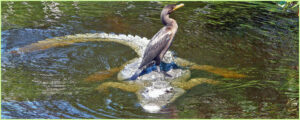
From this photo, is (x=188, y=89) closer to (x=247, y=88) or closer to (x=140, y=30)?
(x=247, y=88)

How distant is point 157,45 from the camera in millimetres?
7398

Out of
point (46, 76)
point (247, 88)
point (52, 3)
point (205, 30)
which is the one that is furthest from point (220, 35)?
point (52, 3)

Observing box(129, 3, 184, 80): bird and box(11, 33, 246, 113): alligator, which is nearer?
box(11, 33, 246, 113): alligator

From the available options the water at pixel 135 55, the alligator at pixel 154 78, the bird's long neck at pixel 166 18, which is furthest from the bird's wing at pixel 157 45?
the water at pixel 135 55

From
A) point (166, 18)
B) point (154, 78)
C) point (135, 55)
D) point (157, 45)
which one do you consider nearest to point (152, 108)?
point (154, 78)

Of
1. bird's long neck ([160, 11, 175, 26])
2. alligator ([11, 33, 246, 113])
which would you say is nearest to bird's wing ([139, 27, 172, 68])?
bird's long neck ([160, 11, 175, 26])

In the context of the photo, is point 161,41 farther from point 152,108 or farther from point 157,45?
point 152,108

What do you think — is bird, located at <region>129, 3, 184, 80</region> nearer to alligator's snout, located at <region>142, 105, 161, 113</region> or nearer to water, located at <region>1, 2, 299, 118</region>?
water, located at <region>1, 2, 299, 118</region>

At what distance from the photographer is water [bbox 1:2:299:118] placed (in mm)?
6004

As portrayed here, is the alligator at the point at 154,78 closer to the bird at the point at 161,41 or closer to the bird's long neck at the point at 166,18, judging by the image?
the bird at the point at 161,41

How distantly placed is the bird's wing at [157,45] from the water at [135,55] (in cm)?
76

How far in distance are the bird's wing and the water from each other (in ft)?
2.48

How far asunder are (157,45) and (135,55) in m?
1.43

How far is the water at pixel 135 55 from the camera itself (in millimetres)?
6004
